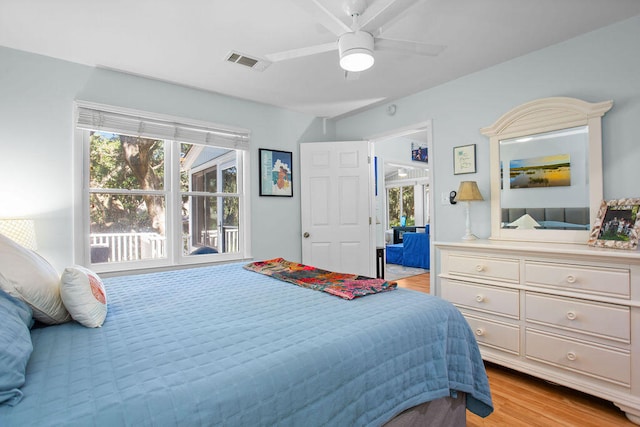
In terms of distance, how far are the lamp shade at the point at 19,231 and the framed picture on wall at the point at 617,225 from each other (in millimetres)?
3756

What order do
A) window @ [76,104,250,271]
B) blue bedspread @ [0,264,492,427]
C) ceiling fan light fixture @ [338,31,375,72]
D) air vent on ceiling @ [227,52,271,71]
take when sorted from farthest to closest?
window @ [76,104,250,271] < air vent on ceiling @ [227,52,271,71] < ceiling fan light fixture @ [338,31,375,72] < blue bedspread @ [0,264,492,427]

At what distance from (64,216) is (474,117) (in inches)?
142

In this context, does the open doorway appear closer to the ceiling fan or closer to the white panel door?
the white panel door

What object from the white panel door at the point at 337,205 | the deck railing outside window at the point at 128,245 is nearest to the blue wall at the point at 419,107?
the deck railing outside window at the point at 128,245

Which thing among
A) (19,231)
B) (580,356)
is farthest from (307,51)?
(580,356)

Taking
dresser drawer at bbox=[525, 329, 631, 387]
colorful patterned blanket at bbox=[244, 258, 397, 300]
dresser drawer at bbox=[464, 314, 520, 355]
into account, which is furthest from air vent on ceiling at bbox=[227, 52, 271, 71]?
dresser drawer at bbox=[525, 329, 631, 387]

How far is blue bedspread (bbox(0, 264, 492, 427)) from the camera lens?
778 mm

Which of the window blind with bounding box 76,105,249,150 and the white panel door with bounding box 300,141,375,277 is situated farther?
the white panel door with bounding box 300,141,375,277

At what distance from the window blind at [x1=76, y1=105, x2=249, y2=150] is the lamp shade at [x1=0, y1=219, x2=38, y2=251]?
93cm

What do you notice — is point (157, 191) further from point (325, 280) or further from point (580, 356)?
point (580, 356)

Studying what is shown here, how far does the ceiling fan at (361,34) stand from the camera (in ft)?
5.33

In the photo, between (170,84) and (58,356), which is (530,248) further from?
(170,84)

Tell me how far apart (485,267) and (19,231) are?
3.24 metres

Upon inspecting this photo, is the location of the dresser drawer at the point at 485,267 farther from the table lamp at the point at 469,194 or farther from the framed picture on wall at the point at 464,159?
the framed picture on wall at the point at 464,159
